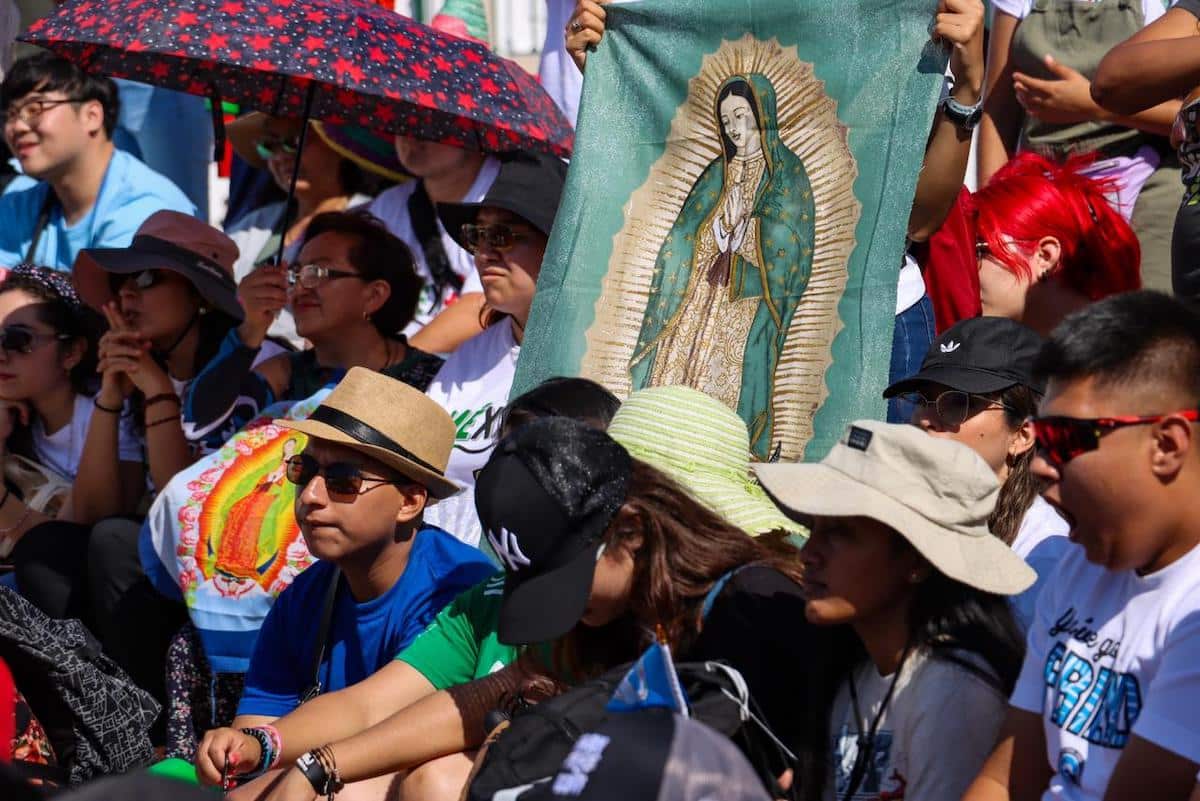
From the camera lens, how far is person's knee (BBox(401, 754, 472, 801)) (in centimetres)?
336

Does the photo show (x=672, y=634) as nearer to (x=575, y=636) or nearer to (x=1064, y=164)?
(x=575, y=636)

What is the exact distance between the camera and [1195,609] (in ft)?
8.02

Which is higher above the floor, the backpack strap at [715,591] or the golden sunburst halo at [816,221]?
the golden sunburst halo at [816,221]

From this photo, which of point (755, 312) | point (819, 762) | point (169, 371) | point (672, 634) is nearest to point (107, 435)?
point (169, 371)

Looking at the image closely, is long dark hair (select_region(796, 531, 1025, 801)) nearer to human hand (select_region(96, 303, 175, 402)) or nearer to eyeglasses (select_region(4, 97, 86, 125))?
human hand (select_region(96, 303, 175, 402))

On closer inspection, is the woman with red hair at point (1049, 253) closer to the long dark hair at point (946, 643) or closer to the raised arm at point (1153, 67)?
the raised arm at point (1153, 67)

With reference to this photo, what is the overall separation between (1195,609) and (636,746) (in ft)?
3.03

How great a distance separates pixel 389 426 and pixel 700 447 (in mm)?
838

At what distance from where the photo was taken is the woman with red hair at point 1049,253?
445 centimetres

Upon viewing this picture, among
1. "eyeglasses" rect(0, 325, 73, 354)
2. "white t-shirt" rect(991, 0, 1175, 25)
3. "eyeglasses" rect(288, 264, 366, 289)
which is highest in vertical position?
"white t-shirt" rect(991, 0, 1175, 25)

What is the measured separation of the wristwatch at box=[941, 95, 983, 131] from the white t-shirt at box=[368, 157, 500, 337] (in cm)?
225

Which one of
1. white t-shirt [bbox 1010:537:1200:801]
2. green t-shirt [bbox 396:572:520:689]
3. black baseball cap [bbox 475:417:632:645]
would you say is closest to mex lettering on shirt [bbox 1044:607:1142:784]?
white t-shirt [bbox 1010:537:1200:801]

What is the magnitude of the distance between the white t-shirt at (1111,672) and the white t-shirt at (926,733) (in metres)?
0.12

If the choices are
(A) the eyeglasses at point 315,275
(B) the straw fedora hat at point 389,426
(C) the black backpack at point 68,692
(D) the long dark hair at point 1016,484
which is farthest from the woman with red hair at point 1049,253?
(C) the black backpack at point 68,692
